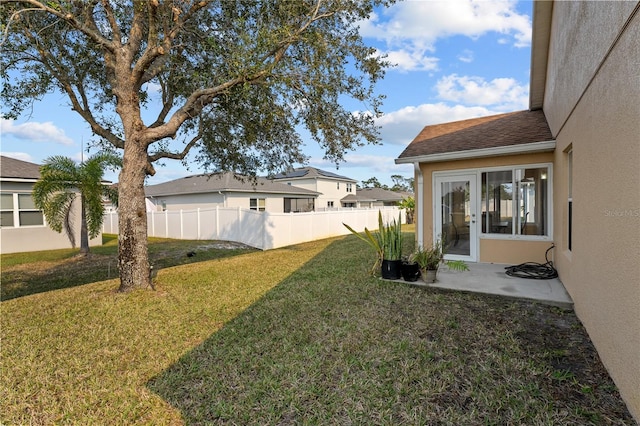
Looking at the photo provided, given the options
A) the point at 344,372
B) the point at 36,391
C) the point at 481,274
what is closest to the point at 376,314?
the point at 344,372

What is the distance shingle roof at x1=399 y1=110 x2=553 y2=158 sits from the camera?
768 cm

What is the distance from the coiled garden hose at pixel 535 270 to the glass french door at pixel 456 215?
4.03 feet

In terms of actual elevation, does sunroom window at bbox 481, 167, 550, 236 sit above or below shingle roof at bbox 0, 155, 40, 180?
below

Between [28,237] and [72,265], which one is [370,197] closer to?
[28,237]

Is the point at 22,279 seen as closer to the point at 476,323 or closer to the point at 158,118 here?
the point at 158,118

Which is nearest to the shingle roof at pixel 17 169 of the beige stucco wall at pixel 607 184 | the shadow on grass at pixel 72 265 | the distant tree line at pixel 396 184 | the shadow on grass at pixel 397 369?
the shadow on grass at pixel 72 265

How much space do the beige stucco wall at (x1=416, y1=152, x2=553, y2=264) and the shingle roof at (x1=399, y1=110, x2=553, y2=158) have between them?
1.19 feet

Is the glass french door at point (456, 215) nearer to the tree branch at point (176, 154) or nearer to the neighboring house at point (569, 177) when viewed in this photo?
the neighboring house at point (569, 177)

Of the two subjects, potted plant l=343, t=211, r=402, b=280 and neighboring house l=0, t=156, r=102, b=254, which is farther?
neighboring house l=0, t=156, r=102, b=254

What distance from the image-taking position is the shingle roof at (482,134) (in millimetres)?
7684

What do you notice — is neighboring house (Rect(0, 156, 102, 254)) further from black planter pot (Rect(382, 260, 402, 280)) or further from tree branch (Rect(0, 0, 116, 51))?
black planter pot (Rect(382, 260, 402, 280))

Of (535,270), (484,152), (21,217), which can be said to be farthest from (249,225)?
(535,270)

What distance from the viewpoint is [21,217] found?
44.3ft

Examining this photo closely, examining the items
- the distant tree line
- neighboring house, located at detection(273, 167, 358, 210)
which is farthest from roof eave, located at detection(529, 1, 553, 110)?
the distant tree line
